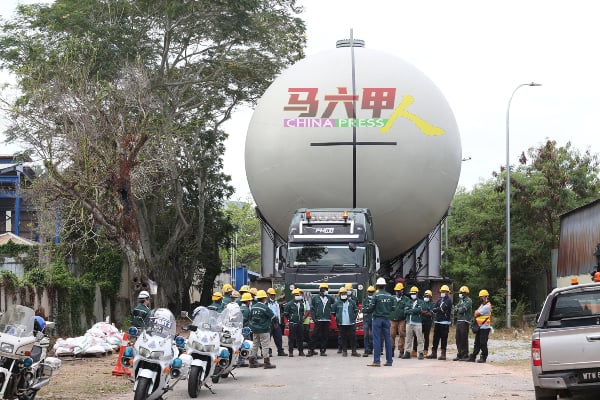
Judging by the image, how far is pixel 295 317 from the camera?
21.2 metres

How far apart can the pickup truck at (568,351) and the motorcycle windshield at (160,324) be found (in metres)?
4.35

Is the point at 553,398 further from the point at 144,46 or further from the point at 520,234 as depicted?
the point at 520,234

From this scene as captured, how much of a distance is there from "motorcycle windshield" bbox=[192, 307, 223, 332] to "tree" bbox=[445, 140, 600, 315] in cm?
2431

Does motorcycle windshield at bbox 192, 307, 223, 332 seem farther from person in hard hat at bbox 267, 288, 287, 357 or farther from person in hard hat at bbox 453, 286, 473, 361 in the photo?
person in hard hat at bbox 453, 286, 473, 361

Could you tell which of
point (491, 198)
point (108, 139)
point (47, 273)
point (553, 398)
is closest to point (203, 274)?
point (491, 198)

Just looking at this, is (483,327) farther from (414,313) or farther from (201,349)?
(201,349)

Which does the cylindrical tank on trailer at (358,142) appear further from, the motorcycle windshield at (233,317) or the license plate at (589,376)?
the license plate at (589,376)

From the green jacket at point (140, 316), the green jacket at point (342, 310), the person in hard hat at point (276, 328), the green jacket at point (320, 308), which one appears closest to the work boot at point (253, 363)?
the person in hard hat at point (276, 328)

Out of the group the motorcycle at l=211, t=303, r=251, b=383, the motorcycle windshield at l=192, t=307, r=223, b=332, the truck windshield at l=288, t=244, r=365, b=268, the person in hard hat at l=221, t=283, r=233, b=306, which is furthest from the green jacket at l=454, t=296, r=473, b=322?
the motorcycle windshield at l=192, t=307, r=223, b=332

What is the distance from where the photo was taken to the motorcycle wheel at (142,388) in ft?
36.8

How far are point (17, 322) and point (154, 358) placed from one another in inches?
64.9

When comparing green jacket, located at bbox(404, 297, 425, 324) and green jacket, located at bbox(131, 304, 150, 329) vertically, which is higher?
green jacket, located at bbox(131, 304, 150, 329)

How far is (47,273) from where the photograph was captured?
22219mm

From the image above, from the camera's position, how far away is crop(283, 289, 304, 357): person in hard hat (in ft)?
69.5
